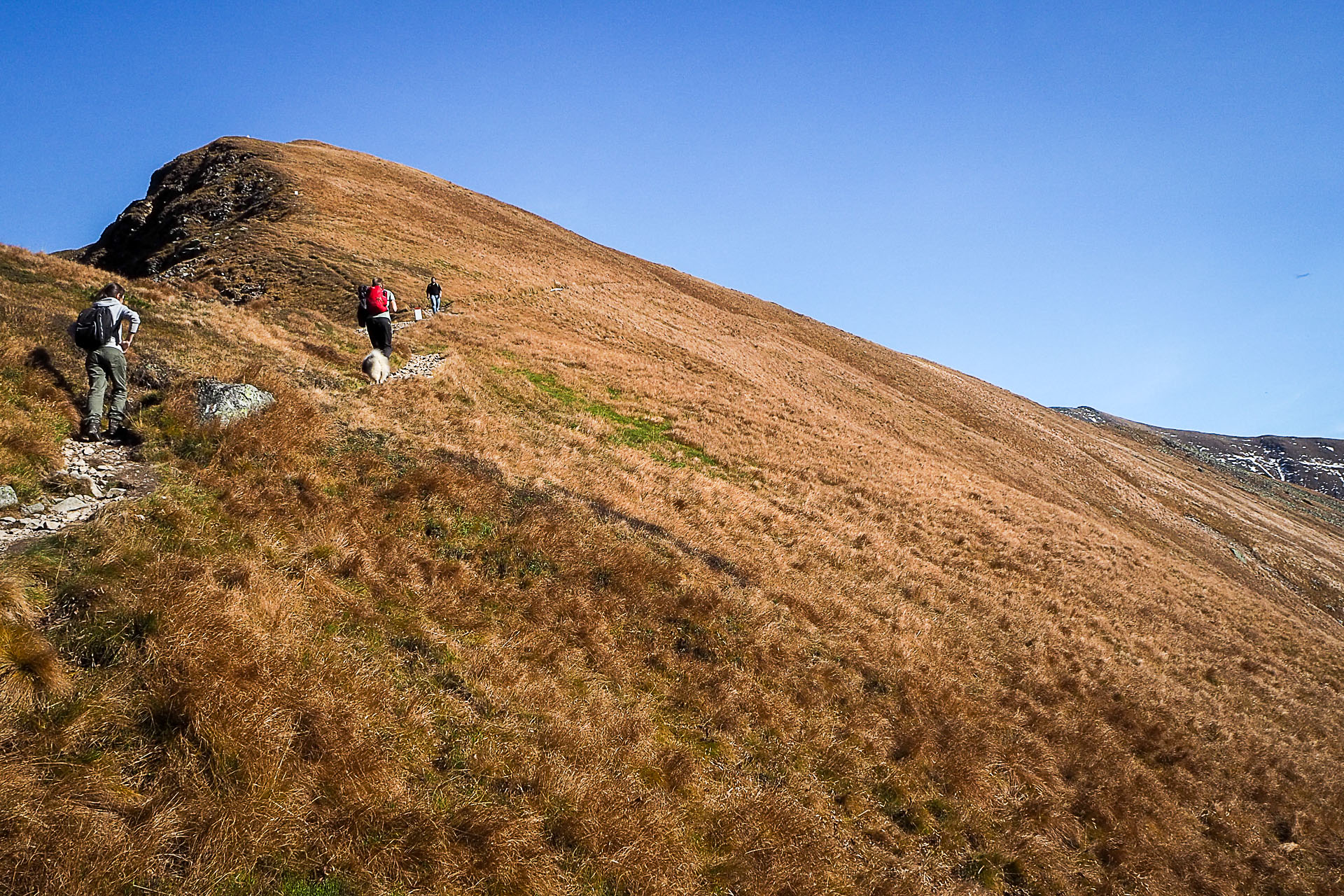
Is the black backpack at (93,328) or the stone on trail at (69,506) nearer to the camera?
the stone on trail at (69,506)

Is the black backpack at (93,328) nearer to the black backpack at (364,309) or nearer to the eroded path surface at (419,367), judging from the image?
the eroded path surface at (419,367)

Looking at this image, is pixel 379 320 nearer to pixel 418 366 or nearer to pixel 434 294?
pixel 418 366

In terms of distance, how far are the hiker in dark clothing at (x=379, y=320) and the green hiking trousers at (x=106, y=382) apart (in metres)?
8.68

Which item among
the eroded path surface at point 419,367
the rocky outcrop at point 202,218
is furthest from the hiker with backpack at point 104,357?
the rocky outcrop at point 202,218

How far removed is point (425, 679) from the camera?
6457mm

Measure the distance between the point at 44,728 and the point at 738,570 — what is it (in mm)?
10653

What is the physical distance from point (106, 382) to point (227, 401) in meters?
1.53

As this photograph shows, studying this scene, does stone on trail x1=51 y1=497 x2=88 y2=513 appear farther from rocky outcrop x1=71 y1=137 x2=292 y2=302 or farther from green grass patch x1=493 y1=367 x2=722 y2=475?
rocky outcrop x1=71 y1=137 x2=292 y2=302

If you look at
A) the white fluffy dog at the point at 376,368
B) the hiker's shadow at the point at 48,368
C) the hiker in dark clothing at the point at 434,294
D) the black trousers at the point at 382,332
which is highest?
the hiker in dark clothing at the point at 434,294

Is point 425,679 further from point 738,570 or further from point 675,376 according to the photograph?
point 675,376

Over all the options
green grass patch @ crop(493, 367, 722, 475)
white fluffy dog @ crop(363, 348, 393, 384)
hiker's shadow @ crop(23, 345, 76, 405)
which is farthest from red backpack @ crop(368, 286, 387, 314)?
hiker's shadow @ crop(23, 345, 76, 405)

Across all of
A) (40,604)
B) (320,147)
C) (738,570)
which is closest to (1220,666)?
(738,570)

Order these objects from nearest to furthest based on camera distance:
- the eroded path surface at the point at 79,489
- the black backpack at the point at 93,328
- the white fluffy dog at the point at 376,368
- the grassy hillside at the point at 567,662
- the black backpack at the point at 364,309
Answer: the grassy hillside at the point at 567,662
the eroded path surface at the point at 79,489
the black backpack at the point at 93,328
the white fluffy dog at the point at 376,368
the black backpack at the point at 364,309

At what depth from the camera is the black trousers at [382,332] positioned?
1772 centimetres
